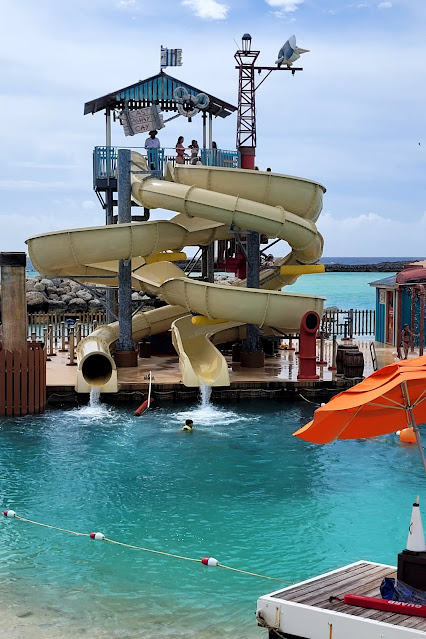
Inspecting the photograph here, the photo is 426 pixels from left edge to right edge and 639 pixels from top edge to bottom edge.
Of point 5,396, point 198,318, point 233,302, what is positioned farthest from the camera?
point 198,318

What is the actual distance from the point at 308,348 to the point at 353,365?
125cm

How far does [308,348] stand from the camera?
23578 millimetres

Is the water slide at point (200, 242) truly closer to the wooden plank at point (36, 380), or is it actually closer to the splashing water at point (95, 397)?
the splashing water at point (95, 397)

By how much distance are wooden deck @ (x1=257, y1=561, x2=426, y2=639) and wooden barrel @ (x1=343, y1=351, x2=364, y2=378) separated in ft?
48.6

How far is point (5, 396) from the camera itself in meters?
21.5

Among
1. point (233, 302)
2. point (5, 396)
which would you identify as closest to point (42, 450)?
point (5, 396)

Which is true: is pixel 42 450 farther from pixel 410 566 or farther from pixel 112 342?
pixel 410 566

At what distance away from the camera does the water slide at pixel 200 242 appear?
76.7 ft

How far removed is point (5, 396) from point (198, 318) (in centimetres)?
609

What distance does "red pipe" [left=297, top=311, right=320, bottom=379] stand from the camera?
23.5 m

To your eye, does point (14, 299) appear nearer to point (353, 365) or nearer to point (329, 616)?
point (353, 365)

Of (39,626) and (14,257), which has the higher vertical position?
(14,257)

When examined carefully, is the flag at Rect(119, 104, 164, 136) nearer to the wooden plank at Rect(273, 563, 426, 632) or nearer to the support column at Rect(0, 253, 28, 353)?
the support column at Rect(0, 253, 28, 353)

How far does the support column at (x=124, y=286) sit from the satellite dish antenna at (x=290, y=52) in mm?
7200
